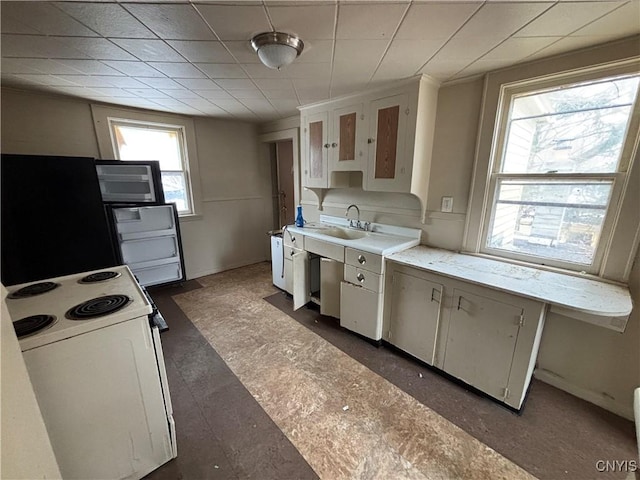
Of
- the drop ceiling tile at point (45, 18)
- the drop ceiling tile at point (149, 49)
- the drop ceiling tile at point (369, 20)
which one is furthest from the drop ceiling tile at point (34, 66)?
the drop ceiling tile at point (369, 20)

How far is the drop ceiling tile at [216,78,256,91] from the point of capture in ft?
6.94

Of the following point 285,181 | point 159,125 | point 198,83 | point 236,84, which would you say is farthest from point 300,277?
point 159,125

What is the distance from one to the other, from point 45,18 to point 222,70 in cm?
91

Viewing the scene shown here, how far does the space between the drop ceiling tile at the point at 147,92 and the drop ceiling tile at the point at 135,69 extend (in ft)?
1.34

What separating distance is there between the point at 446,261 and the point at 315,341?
135 centimetres

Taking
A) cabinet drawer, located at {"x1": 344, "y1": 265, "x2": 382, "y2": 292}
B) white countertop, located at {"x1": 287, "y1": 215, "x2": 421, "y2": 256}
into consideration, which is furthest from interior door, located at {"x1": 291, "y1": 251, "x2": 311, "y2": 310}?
cabinet drawer, located at {"x1": 344, "y1": 265, "x2": 382, "y2": 292}

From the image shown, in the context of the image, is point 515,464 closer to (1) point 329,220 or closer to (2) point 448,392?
(2) point 448,392

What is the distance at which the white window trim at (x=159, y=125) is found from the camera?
286 centimetres

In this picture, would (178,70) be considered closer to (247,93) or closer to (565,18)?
(247,93)

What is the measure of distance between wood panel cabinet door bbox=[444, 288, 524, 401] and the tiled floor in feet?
0.48

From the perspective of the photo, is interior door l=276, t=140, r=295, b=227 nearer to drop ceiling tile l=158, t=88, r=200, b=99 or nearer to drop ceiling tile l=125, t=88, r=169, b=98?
drop ceiling tile l=158, t=88, r=200, b=99

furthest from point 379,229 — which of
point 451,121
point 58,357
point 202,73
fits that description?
point 58,357

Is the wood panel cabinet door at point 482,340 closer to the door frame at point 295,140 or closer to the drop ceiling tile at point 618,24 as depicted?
the drop ceiling tile at point 618,24

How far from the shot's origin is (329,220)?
323cm
